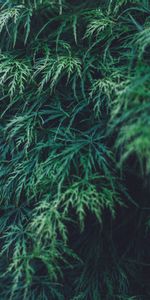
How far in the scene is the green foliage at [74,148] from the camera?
5.19ft

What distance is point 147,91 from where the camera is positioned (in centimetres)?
136

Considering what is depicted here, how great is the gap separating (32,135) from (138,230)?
0.56 metres

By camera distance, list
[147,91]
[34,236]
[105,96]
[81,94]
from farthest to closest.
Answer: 1. [81,94]
2. [105,96]
3. [34,236]
4. [147,91]

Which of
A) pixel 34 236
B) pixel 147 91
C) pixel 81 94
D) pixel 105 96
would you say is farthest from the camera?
pixel 81 94

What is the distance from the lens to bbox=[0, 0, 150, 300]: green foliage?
1.58 metres

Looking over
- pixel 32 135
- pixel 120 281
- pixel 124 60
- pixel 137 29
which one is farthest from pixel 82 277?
pixel 137 29

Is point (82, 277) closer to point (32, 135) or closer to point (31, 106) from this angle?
point (32, 135)

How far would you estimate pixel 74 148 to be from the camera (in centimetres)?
158

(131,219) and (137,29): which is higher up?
(137,29)

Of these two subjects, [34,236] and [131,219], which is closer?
[34,236]

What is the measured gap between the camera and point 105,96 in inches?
63.8

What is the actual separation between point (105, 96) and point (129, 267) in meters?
0.67

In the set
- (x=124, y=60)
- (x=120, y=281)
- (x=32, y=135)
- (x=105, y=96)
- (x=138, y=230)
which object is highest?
(x=124, y=60)

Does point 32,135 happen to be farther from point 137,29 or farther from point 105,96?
point 137,29
